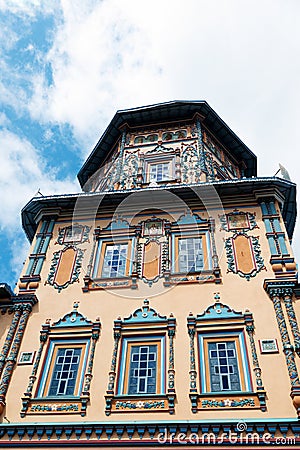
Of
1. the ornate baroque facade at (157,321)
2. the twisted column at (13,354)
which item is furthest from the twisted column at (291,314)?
the twisted column at (13,354)

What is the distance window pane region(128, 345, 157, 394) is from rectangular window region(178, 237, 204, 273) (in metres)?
2.48

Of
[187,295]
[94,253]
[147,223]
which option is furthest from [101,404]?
[147,223]

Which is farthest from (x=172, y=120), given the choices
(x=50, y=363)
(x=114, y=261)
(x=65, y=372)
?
(x=65, y=372)

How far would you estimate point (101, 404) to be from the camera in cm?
881

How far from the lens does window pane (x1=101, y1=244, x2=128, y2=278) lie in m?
11.6

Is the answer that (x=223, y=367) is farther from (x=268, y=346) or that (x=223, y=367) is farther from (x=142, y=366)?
(x=142, y=366)

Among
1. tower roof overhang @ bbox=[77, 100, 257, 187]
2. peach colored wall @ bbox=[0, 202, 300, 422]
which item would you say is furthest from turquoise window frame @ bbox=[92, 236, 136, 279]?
tower roof overhang @ bbox=[77, 100, 257, 187]

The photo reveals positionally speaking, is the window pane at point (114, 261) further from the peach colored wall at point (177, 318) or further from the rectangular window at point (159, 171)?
the rectangular window at point (159, 171)

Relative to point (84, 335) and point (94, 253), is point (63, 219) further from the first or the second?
point (84, 335)

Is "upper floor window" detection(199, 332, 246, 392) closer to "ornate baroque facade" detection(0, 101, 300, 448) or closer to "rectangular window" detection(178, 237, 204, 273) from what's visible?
"ornate baroque facade" detection(0, 101, 300, 448)

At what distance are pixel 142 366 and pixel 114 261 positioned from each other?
339 cm

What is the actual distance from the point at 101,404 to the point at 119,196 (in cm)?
653

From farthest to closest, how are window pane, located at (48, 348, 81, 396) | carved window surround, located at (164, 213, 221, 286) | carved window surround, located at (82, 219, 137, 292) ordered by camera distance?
carved window surround, located at (82, 219, 137, 292), carved window surround, located at (164, 213, 221, 286), window pane, located at (48, 348, 81, 396)

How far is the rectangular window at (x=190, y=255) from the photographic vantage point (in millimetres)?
11273
